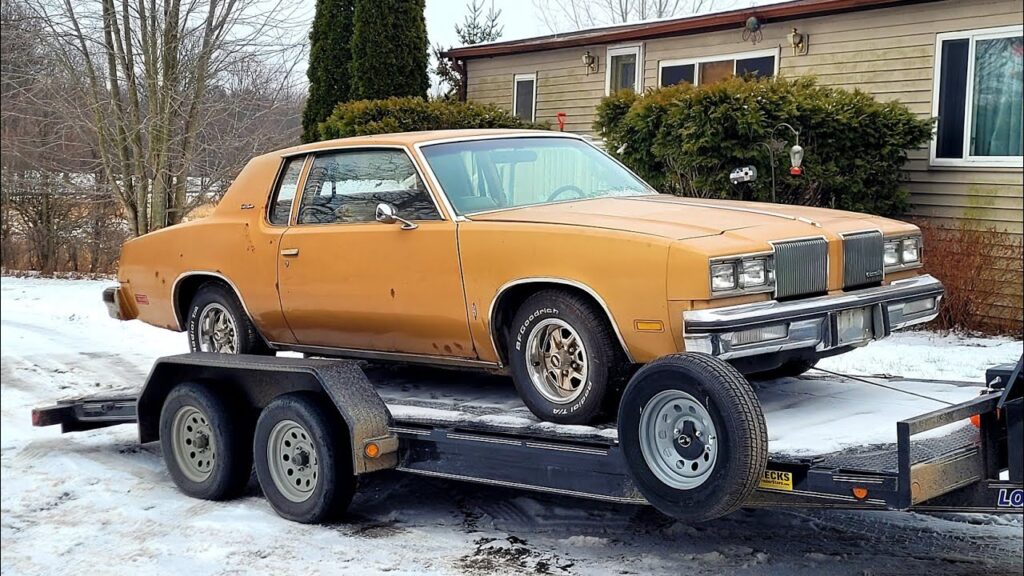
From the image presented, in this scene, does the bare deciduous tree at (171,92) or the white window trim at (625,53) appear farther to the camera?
the white window trim at (625,53)

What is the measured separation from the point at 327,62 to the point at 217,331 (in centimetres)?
709

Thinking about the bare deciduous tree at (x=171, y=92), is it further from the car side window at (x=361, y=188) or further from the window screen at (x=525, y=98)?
the window screen at (x=525, y=98)

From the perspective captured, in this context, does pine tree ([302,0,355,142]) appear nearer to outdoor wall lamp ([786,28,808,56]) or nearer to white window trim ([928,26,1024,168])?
outdoor wall lamp ([786,28,808,56])

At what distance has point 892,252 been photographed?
525 cm

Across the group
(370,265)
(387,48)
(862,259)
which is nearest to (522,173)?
(370,265)

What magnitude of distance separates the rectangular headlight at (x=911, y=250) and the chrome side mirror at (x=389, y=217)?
2.36 meters

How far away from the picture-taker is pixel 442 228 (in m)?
5.39

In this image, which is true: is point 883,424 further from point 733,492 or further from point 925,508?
point 733,492

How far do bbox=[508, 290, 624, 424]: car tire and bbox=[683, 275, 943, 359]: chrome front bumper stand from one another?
44cm

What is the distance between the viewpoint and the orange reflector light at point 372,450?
511 cm

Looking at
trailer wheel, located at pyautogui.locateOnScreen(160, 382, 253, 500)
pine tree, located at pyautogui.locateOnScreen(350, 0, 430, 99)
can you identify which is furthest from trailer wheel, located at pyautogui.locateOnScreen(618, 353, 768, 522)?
pine tree, located at pyautogui.locateOnScreen(350, 0, 430, 99)

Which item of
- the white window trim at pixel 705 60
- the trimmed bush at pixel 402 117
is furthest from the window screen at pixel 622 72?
the trimmed bush at pixel 402 117

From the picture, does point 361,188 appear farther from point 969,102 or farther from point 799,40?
point 799,40

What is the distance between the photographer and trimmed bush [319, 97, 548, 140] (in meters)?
13.4
